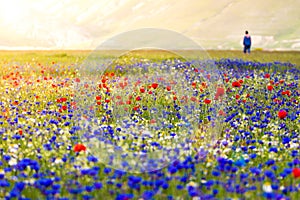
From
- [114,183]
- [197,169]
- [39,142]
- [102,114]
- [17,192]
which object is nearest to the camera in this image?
[17,192]

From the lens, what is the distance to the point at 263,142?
21.5 feet

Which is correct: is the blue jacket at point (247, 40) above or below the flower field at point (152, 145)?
above

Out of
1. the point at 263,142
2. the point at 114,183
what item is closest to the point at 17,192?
the point at 114,183

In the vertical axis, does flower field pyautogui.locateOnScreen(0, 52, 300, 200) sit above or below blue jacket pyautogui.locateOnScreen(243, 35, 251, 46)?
below

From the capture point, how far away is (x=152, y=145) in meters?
5.86

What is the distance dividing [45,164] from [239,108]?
4.94 metres

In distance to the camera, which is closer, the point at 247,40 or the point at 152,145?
the point at 152,145

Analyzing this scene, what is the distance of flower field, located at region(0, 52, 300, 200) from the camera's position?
454 cm

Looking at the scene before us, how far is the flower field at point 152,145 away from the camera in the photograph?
179 inches

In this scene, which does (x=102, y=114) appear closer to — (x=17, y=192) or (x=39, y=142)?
(x=39, y=142)

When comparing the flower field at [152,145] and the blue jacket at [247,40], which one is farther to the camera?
the blue jacket at [247,40]

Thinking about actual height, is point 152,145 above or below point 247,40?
below

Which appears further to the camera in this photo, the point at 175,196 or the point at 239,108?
the point at 239,108

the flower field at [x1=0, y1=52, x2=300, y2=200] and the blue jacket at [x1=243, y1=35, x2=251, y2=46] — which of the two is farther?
the blue jacket at [x1=243, y1=35, x2=251, y2=46]
